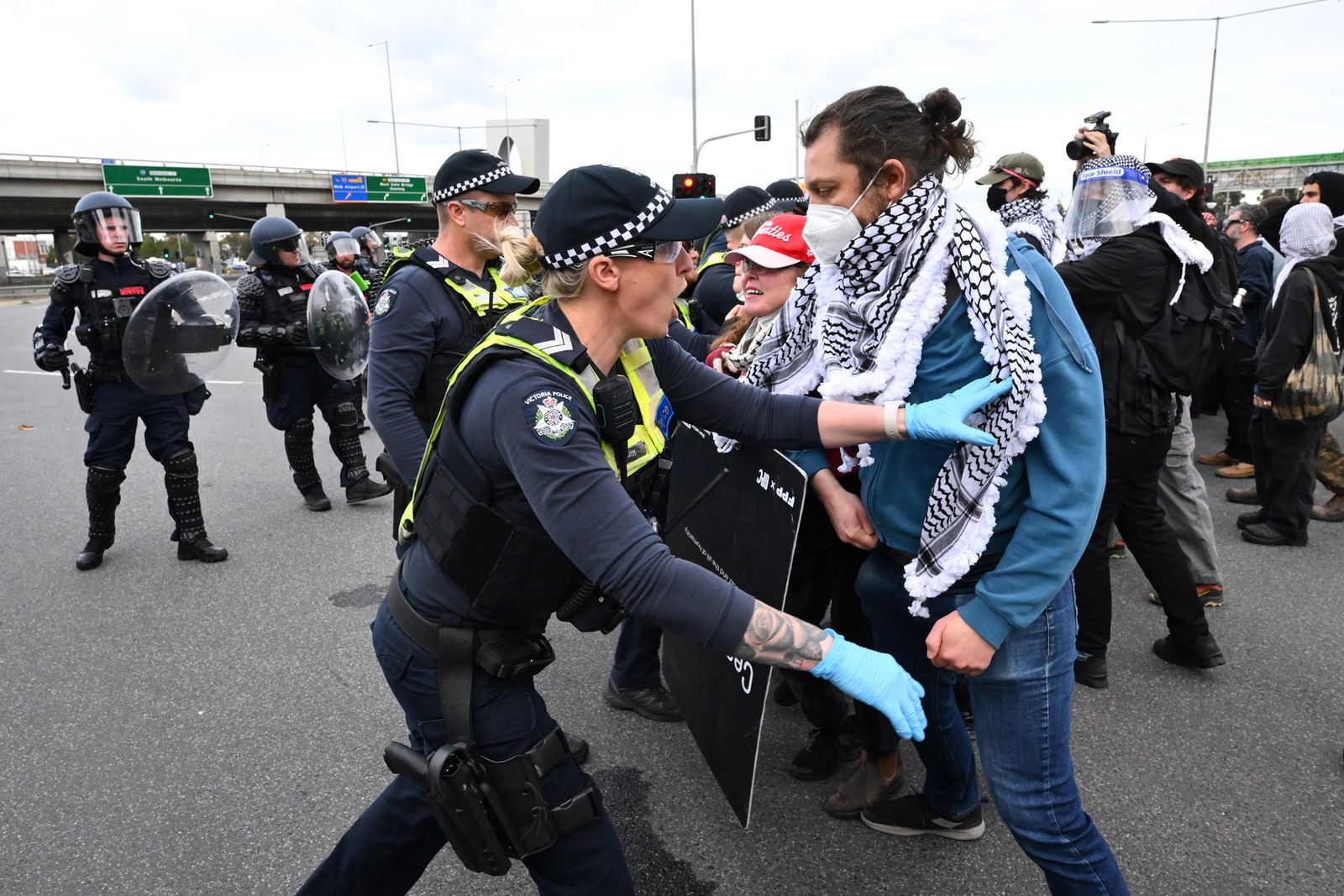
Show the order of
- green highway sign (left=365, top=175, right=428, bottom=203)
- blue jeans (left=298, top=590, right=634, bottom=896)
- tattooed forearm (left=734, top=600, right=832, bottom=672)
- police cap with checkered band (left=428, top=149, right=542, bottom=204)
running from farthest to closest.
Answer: green highway sign (left=365, top=175, right=428, bottom=203)
police cap with checkered band (left=428, top=149, right=542, bottom=204)
blue jeans (left=298, top=590, right=634, bottom=896)
tattooed forearm (left=734, top=600, right=832, bottom=672)

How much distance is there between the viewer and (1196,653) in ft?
11.3

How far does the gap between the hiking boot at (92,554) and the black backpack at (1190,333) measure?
5.60 metres

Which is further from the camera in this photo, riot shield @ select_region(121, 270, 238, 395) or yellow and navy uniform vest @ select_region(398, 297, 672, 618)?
riot shield @ select_region(121, 270, 238, 395)

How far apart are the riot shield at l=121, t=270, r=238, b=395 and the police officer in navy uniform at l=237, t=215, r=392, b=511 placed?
87 centimetres

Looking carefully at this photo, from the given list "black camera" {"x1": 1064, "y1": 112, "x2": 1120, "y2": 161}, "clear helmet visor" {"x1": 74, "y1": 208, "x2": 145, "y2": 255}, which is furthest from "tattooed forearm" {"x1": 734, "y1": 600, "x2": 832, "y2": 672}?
"clear helmet visor" {"x1": 74, "y1": 208, "x2": 145, "y2": 255}

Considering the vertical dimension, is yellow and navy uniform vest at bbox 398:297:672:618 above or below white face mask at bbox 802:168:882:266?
below

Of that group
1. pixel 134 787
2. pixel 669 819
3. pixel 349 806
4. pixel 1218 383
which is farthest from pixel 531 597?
pixel 1218 383

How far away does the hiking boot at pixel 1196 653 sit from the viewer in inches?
136

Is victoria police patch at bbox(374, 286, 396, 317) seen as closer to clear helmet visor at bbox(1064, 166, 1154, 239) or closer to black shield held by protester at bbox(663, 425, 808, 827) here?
black shield held by protester at bbox(663, 425, 808, 827)

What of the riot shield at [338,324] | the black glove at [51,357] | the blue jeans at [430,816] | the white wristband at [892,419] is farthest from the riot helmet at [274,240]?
the white wristband at [892,419]

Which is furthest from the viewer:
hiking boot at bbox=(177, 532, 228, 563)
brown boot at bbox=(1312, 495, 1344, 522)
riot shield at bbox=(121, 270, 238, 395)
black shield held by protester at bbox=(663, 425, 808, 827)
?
brown boot at bbox=(1312, 495, 1344, 522)

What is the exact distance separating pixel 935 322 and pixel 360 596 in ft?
12.2

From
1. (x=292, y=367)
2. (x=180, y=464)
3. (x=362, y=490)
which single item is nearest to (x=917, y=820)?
(x=180, y=464)

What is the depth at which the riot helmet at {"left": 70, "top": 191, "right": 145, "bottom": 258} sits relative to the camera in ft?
15.6
